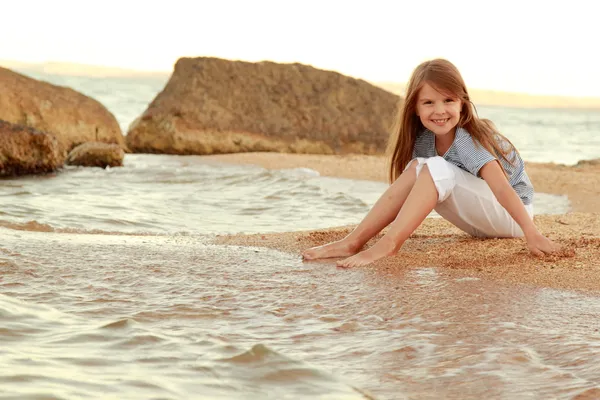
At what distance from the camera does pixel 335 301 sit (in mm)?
2947

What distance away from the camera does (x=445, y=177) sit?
3.72 m

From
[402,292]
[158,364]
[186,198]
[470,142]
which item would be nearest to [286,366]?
[158,364]

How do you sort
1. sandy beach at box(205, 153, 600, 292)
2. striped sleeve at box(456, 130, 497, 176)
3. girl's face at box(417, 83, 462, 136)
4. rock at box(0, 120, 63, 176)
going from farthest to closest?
1. rock at box(0, 120, 63, 176)
2. girl's face at box(417, 83, 462, 136)
3. striped sleeve at box(456, 130, 497, 176)
4. sandy beach at box(205, 153, 600, 292)

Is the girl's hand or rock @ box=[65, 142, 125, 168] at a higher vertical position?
the girl's hand

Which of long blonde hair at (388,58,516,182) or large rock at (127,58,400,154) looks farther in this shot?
large rock at (127,58,400,154)

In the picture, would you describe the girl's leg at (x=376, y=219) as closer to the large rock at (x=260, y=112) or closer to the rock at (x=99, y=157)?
the rock at (x=99, y=157)

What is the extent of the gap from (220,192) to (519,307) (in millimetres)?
5667

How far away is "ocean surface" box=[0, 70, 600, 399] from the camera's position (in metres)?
2.04

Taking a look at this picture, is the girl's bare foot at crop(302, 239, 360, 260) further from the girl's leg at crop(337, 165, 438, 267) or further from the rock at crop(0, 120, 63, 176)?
the rock at crop(0, 120, 63, 176)

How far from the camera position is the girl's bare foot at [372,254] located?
367 centimetres

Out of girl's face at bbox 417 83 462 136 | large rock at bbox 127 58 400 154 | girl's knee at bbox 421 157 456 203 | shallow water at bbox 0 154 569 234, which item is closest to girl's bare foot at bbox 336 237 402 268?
girl's knee at bbox 421 157 456 203

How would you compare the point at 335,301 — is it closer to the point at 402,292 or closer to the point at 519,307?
the point at 402,292

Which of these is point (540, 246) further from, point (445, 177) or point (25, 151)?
point (25, 151)

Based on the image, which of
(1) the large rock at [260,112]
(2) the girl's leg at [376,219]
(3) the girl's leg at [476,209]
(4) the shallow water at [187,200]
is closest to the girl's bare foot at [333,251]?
(2) the girl's leg at [376,219]
